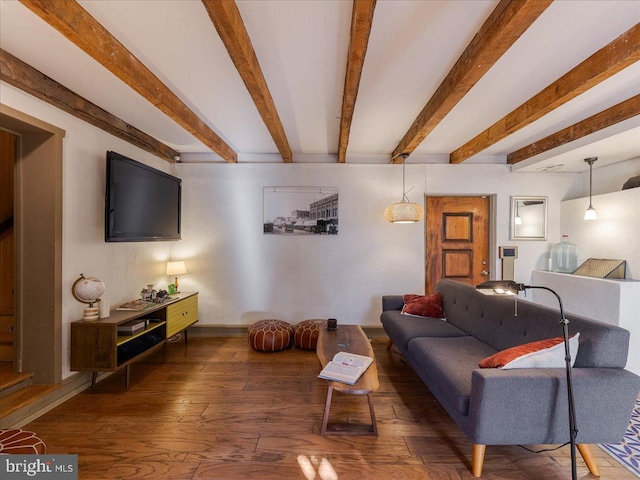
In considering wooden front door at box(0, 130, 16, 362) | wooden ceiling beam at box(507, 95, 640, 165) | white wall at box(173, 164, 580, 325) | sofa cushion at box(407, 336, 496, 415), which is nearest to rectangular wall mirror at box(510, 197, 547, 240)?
white wall at box(173, 164, 580, 325)

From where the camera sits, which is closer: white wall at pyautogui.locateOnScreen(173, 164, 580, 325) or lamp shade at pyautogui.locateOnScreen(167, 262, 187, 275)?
lamp shade at pyautogui.locateOnScreen(167, 262, 187, 275)

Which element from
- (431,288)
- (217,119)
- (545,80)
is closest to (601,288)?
(431,288)

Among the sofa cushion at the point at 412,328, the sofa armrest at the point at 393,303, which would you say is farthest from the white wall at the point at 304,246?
the sofa cushion at the point at 412,328

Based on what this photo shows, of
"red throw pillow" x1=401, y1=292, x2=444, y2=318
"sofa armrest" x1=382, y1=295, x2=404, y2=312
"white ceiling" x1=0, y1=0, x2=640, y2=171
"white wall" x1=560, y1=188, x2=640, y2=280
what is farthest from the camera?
"sofa armrest" x1=382, y1=295, x2=404, y2=312

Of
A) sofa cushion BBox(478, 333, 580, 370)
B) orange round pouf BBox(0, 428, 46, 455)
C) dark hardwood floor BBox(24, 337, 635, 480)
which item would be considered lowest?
dark hardwood floor BBox(24, 337, 635, 480)

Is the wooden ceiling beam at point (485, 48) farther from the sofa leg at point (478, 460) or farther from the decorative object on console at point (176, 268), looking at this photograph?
the decorative object on console at point (176, 268)

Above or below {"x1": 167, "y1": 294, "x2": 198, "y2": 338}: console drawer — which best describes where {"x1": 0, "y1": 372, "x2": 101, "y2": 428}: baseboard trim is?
below

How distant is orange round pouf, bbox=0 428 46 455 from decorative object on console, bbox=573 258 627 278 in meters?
4.88

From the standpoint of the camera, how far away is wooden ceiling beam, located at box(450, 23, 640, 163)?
5.52 ft

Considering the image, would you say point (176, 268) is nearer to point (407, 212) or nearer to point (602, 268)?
point (407, 212)

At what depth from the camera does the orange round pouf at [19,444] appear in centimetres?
132

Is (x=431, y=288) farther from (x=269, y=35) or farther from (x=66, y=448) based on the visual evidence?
(x=66, y=448)

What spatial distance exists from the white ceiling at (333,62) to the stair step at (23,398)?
8.05 ft

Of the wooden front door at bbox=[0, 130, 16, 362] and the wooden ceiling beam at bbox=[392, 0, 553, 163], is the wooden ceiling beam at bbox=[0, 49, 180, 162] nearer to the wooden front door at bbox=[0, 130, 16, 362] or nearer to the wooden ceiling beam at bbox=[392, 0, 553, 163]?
the wooden front door at bbox=[0, 130, 16, 362]
